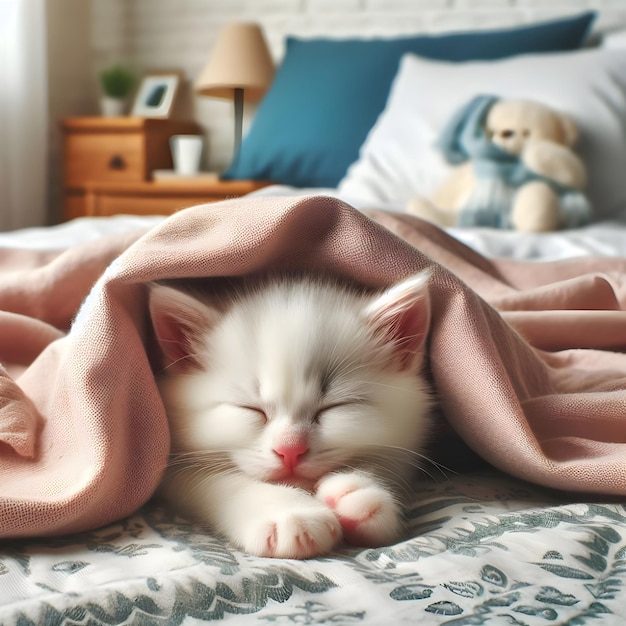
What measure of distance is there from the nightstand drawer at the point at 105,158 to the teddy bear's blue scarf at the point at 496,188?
1.76m

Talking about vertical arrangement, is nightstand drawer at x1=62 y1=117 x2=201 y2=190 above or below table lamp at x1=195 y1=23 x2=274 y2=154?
below

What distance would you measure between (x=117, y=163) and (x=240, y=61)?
723mm

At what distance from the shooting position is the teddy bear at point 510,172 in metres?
2.00

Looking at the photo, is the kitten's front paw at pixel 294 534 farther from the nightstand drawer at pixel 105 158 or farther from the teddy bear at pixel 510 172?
the nightstand drawer at pixel 105 158

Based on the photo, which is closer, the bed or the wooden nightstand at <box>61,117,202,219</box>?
the bed

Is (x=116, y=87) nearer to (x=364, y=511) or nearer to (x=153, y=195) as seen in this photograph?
(x=153, y=195)

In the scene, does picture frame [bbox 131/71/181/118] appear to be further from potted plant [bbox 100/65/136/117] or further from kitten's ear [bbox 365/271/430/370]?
kitten's ear [bbox 365/271/430/370]

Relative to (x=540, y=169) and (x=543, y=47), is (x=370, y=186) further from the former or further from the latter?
(x=543, y=47)

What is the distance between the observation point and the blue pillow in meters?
2.71

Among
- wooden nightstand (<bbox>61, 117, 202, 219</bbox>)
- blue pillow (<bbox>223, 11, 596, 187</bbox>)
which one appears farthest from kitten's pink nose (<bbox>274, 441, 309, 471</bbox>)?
wooden nightstand (<bbox>61, 117, 202, 219</bbox>)

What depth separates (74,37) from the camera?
3826 millimetres

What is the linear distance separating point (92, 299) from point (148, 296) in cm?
7

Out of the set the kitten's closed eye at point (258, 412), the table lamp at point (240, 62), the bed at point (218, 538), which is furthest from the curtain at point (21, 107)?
the kitten's closed eye at point (258, 412)

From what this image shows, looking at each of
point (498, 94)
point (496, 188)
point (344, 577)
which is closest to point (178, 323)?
point (344, 577)
